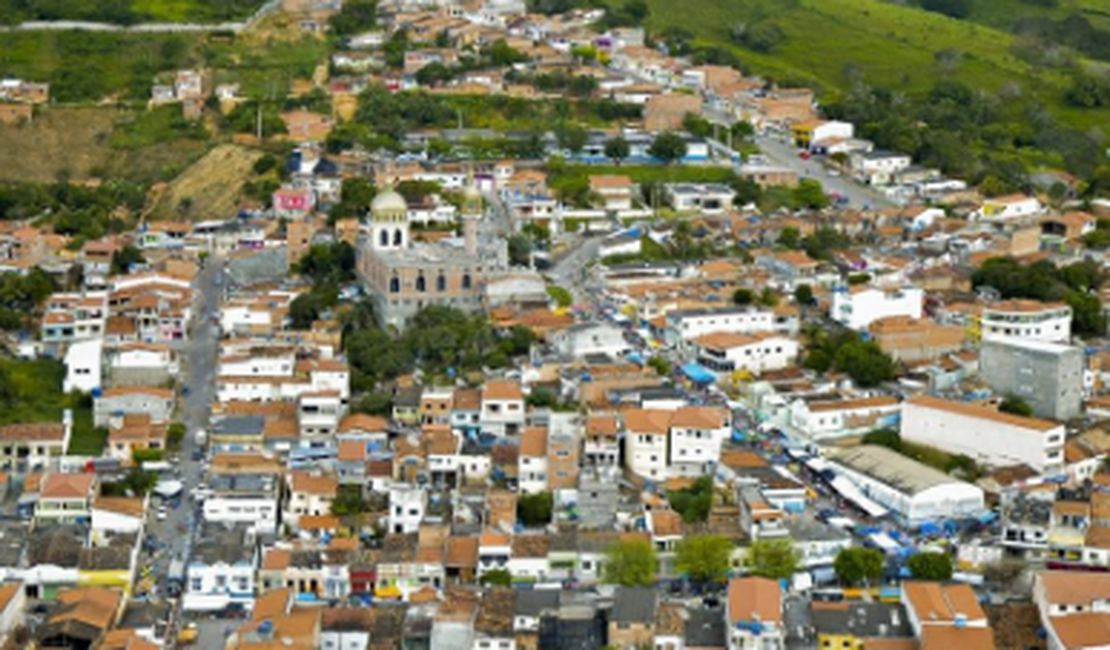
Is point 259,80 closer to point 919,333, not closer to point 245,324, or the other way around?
point 245,324

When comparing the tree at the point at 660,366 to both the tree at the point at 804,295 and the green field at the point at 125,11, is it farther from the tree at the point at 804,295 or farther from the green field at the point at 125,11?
the green field at the point at 125,11

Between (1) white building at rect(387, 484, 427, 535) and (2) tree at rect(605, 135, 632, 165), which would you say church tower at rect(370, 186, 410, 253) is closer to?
(2) tree at rect(605, 135, 632, 165)

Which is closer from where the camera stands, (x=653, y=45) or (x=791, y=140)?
(x=791, y=140)

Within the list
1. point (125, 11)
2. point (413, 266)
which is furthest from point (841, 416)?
point (125, 11)

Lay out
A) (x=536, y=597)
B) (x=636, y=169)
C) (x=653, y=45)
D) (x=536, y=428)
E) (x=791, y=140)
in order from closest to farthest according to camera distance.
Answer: (x=536, y=597) → (x=536, y=428) → (x=636, y=169) → (x=791, y=140) → (x=653, y=45)

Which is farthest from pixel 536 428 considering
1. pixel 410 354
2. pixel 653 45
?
pixel 653 45

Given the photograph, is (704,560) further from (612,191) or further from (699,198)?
(699,198)

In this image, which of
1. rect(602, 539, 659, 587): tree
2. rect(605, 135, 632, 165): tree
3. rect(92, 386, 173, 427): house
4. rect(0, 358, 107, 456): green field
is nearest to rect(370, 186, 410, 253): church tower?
rect(0, 358, 107, 456): green field
